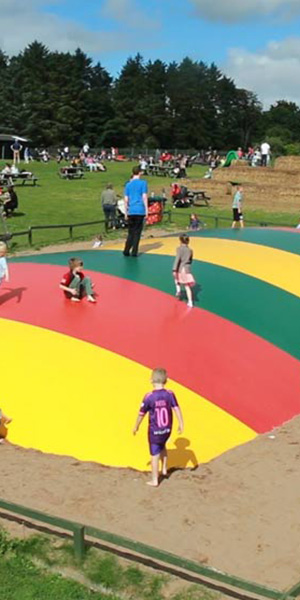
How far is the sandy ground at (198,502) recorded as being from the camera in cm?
710

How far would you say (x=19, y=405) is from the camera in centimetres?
966

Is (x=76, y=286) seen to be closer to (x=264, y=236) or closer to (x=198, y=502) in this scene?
(x=198, y=502)

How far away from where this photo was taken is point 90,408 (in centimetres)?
947

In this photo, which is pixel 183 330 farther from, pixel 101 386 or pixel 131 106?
pixel 131 106

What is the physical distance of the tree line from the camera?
281ft

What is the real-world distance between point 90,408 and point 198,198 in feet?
85.5

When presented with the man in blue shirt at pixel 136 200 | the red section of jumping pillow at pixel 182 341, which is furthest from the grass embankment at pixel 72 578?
the man in blue shirt at pixel 136 200

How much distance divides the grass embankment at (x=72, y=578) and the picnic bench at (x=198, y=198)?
26901 millimetres

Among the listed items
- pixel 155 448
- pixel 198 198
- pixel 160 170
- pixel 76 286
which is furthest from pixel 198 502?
pixel 160 170

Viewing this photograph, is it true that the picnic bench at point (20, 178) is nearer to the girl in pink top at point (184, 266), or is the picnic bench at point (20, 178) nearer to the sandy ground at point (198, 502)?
the girl in pink top at point (184, 266)

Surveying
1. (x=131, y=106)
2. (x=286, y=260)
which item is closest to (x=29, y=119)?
(x=131, y=106)

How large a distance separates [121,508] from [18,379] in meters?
2.95

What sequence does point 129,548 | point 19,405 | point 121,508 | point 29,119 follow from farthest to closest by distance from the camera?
point 29,119 < point 19,405 < point 121,508 < point 129,548

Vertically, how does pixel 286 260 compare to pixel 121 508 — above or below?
above
